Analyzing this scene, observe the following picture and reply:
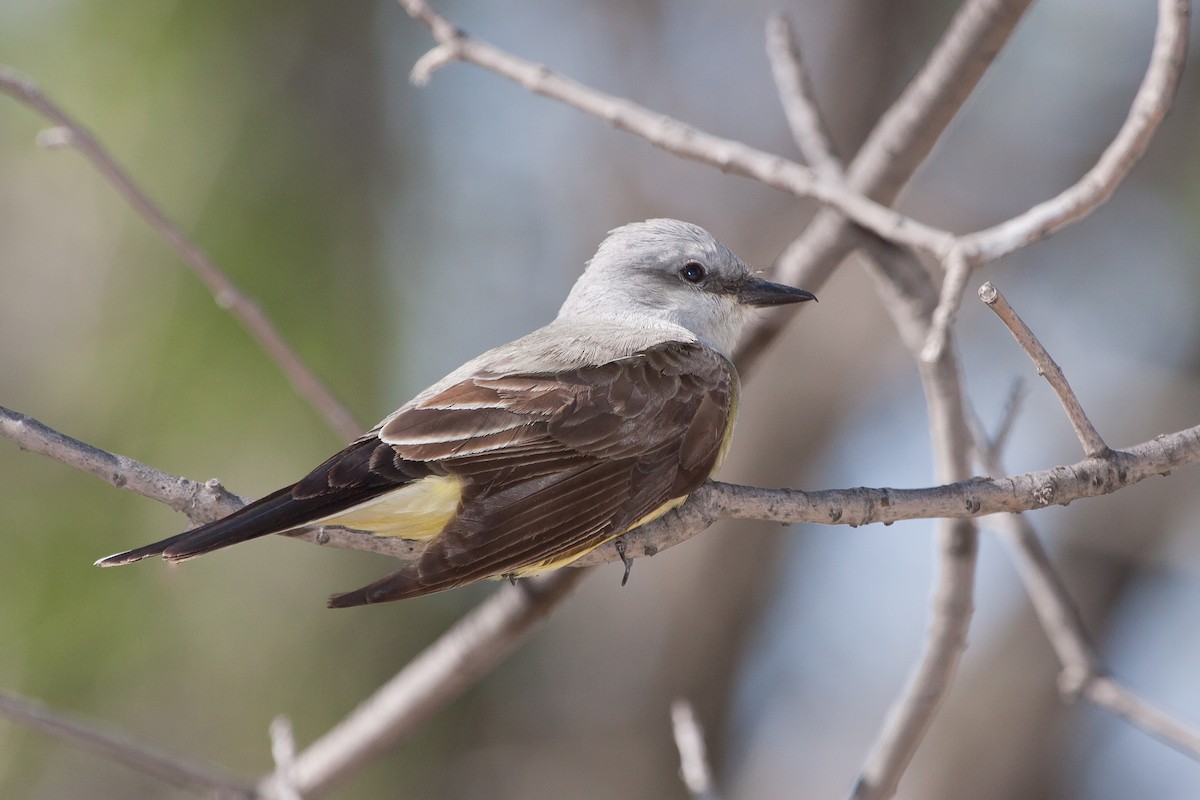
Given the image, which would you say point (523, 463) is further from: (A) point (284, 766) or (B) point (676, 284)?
(B) point (676, 284)

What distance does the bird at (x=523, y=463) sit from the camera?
3.17 meters

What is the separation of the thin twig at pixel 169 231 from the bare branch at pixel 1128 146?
7.31 ft

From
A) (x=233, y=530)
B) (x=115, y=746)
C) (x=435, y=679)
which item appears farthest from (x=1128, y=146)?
(x=115, y=746)

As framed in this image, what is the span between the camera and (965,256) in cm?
378

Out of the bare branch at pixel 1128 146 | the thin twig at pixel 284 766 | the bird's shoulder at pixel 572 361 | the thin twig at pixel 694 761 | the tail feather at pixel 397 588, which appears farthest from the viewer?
the thin twig at pixel 694 761

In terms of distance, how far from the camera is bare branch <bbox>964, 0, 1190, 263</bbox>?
11.4 feet

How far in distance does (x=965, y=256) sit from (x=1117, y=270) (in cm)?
504

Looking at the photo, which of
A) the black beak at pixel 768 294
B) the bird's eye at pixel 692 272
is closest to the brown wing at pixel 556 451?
the black beak at pixel 768 294

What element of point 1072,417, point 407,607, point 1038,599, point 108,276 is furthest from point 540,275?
point 1072,417

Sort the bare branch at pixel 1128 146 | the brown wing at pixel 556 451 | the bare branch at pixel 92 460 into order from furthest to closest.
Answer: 1. the bare branch at pixel 1128 146
2. the brown wing at pixel 556 451
3. the bare branch at pixel 92 460

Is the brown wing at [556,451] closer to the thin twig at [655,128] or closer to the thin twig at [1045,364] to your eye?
the thin twig at [655,128]

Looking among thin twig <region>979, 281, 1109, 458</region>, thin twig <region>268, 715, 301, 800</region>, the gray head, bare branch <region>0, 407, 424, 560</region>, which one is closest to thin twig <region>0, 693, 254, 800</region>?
thin twig <region>268, 715, 301, 800</region>

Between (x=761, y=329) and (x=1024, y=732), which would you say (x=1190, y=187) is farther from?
(x=761, y=329)

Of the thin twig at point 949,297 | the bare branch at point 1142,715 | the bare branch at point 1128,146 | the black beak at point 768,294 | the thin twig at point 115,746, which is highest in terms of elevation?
the black beak at point 768,294
